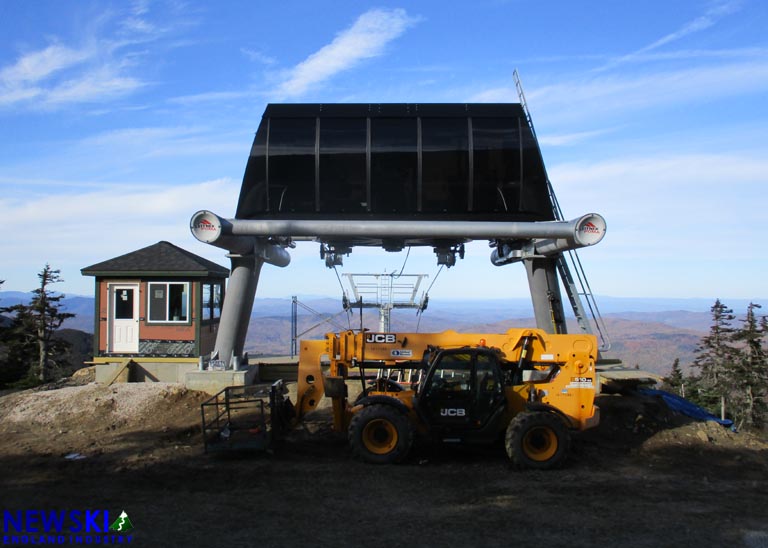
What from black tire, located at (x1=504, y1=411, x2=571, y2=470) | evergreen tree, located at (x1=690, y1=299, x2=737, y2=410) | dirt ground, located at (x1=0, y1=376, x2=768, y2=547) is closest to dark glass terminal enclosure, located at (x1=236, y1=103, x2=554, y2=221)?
dirt ground, located at (x1=0, y1=376, x2=768, y2=547)

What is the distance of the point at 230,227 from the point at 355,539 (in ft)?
26.9

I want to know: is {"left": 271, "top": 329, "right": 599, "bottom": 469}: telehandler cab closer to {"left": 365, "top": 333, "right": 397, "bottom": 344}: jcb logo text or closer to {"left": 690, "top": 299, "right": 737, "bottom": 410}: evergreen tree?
{"left": 365, "top": 333, "right": 397, "bottom": 344}: jcb logo text

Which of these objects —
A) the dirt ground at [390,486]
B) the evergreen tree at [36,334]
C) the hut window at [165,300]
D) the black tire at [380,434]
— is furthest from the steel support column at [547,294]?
the evergreen tree at [36,334]

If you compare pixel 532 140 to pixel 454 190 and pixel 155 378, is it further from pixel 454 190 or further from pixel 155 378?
pixel 155 378

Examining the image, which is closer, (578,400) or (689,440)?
(578,400)

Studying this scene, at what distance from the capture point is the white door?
1777cm

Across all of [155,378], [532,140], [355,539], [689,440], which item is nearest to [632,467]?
[689,440]

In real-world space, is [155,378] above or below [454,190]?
below

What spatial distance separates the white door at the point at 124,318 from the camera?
58.3ft

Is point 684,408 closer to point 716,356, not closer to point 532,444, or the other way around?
point 532,444

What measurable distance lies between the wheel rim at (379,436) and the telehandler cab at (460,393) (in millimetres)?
16

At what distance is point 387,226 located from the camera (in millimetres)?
14141

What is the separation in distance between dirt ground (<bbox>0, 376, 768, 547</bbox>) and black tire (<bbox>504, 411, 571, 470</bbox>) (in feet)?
0.70

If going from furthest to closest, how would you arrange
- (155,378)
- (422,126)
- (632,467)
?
(155,378) → (422,126) → (632,467)
